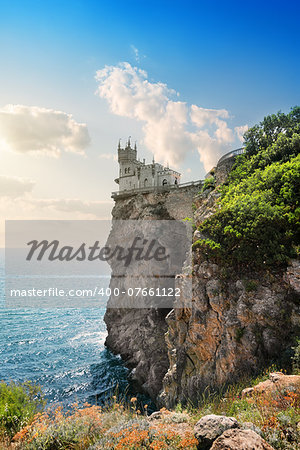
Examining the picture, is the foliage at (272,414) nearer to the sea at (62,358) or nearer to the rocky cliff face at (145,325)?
the sea at (62,358)

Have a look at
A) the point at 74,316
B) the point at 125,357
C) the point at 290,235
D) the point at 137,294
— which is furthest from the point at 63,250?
the point at 74,316

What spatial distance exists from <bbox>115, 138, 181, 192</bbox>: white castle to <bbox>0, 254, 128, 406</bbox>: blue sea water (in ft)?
69.5

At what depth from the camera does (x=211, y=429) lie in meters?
4.93

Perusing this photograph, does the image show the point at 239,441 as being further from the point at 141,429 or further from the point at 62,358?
the point at 62,358

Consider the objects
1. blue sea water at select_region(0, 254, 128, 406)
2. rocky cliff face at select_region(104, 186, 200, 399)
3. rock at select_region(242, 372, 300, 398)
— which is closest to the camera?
rock at select_region(242, 372, 300, 398)

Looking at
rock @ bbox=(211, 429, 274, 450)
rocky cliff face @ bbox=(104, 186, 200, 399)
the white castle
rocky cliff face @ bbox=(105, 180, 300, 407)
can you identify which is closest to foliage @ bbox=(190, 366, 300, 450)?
rock @ bbox=(211, 429, 274, 450)

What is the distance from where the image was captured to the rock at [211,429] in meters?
4.83

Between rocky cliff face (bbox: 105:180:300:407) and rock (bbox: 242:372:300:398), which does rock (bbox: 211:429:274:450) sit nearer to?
rock (bbox: 242:372:300:398)

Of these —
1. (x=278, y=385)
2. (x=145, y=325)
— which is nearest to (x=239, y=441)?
(x=278, y=385)

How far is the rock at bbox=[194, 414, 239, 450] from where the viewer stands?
4.83m

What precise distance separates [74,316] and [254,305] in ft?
130

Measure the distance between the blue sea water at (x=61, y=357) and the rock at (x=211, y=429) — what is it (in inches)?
608

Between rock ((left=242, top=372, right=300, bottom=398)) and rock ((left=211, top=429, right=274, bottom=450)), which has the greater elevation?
rock ((left=211, top=429, right=274, bottom=450))

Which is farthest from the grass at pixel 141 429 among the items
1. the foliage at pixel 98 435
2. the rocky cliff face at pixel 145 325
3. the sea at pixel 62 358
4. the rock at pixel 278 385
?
the rocky cliff face at pixel 145 325
